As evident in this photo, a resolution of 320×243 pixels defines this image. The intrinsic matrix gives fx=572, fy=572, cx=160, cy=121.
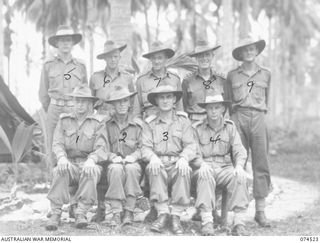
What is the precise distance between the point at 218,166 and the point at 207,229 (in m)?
0.77

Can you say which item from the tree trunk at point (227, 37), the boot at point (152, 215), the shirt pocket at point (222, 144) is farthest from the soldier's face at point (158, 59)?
the tree trunk at point (227, 37)

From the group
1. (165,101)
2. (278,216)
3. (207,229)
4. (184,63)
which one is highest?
(184,63)

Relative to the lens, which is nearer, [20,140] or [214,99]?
[214,99]

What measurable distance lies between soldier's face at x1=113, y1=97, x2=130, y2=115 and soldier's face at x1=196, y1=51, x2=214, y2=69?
0.98m

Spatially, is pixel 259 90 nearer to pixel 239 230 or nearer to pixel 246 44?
pixel 246 44

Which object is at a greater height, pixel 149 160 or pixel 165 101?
pixel 165 101

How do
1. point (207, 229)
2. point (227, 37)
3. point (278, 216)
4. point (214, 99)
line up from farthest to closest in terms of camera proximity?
point (227, 37)
point (278, 216)
point (214, 99)
point (207, 229)

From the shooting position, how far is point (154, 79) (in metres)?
6.52

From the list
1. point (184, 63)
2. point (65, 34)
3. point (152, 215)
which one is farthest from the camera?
point (184, 63)

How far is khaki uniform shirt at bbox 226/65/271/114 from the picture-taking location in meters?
6.44

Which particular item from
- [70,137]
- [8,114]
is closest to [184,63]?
[70,137]

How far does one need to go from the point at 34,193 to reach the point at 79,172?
264 cm

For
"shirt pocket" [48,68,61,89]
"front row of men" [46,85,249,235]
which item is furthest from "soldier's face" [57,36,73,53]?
"front row of men" [46,85,249,235]

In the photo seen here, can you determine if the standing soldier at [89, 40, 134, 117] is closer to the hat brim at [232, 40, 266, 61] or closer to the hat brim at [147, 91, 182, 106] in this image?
the hat brim at [147, 91, 182, 106]
